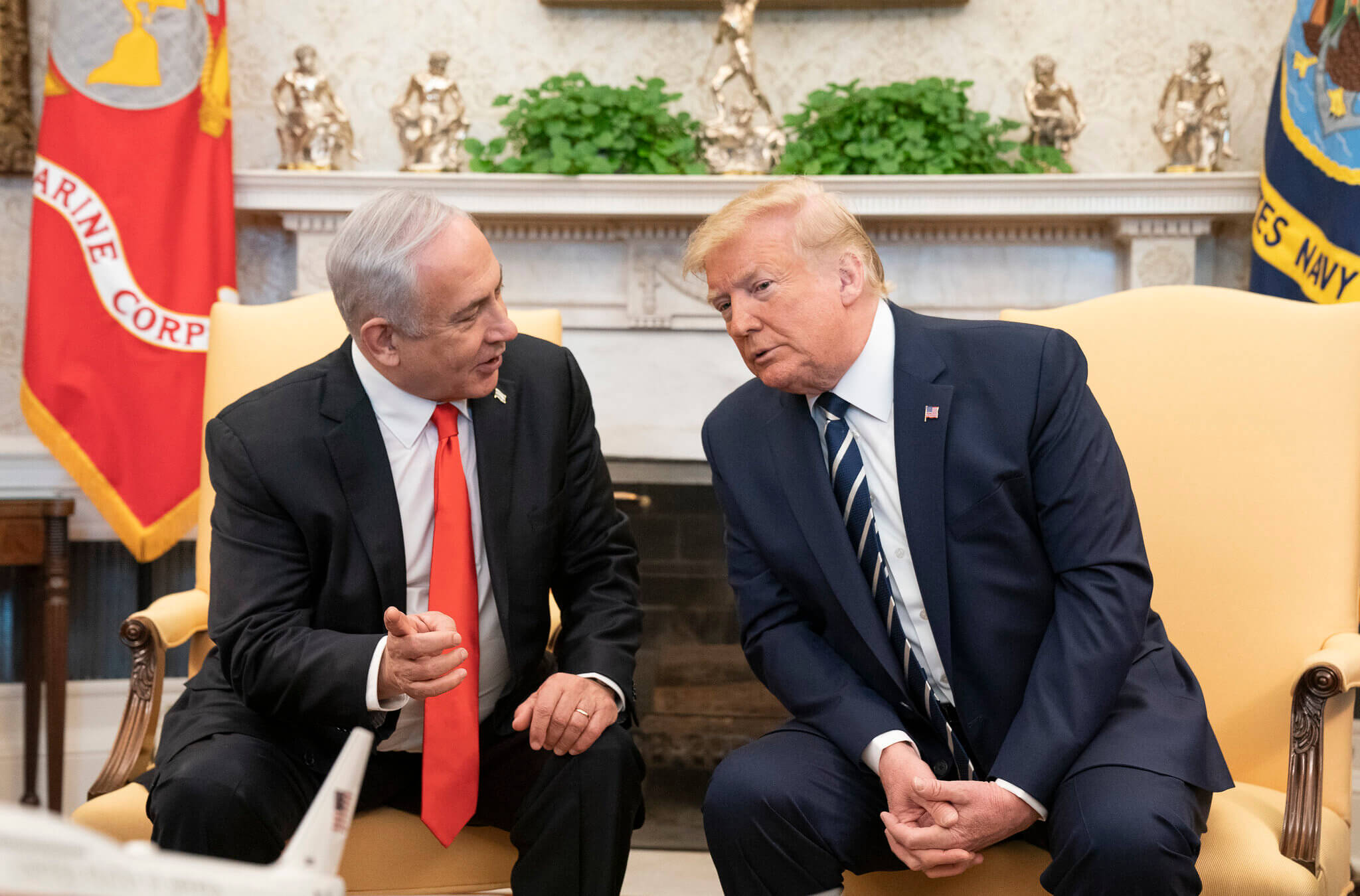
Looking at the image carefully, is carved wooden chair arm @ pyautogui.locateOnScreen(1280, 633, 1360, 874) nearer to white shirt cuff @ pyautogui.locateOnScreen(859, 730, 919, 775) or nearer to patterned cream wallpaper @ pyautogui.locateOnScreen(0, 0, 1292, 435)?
white shirt cuff @ pyautogui.locateOnScreen(859, 730, 919, 775)

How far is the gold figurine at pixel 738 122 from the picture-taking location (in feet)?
10.1

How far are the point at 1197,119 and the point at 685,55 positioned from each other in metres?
1.47

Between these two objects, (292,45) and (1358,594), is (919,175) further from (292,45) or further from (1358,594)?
(292,45)

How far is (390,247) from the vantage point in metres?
1.58

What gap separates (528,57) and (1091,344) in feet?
6.95

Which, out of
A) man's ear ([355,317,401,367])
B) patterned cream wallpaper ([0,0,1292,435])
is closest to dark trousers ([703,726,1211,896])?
man's ear ([355,317,401,367])

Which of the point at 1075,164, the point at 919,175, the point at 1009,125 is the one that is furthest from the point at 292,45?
the point at 1075,164

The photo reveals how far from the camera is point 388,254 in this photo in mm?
1583

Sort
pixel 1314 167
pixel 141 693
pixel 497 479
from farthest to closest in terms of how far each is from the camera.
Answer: pixel 1314 167
pixel 141 693
pixel 497 479

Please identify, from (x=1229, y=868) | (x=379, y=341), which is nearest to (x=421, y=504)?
(x=379, y=341)

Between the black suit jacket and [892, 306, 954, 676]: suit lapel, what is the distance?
466 mm

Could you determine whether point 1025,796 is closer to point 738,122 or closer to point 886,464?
point 886,464

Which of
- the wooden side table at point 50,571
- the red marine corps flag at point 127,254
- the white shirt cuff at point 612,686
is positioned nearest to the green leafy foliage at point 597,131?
the red marine corps flag at point 127,254

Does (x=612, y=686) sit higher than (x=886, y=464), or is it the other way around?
(x=886, y=464)
